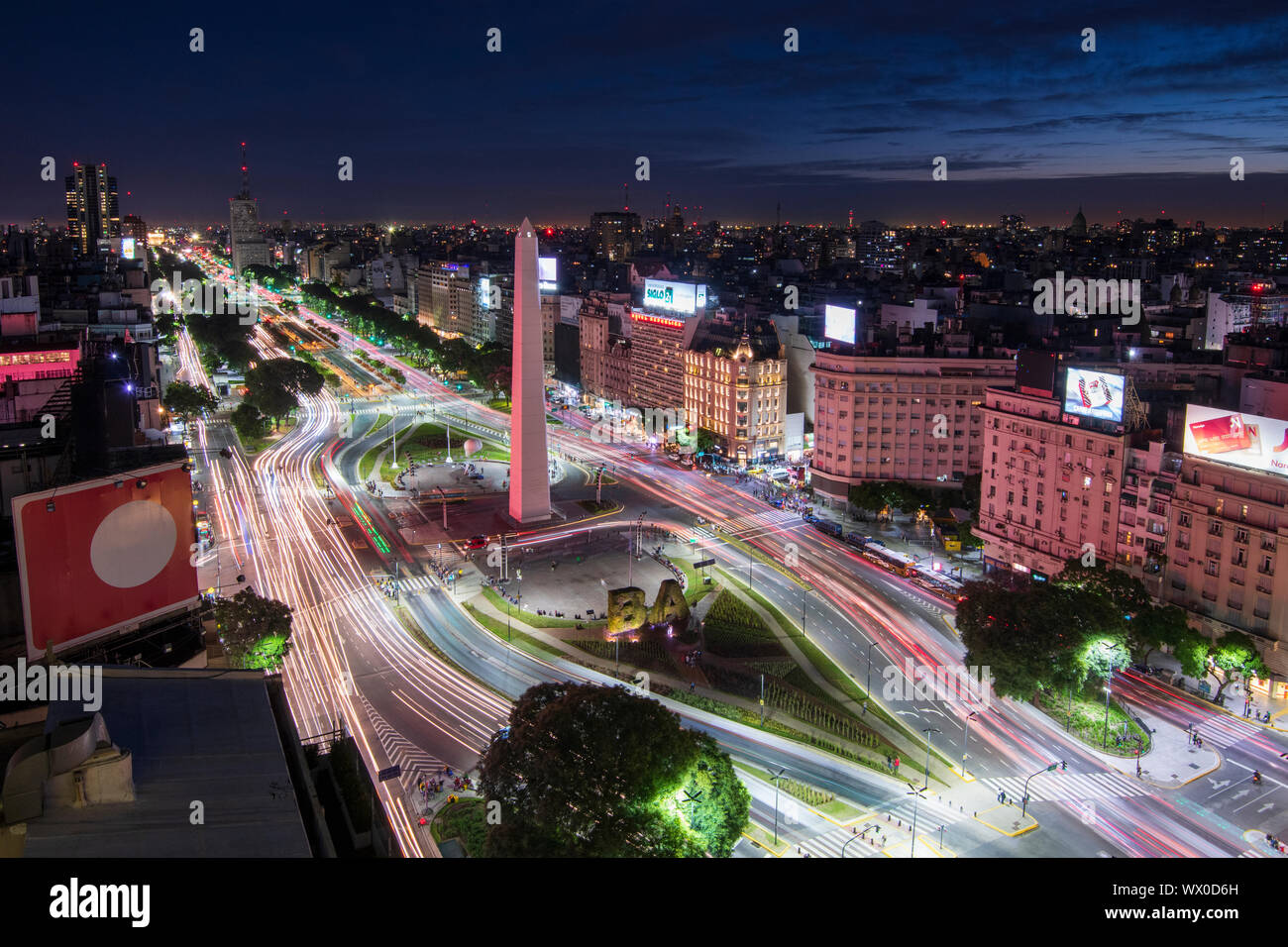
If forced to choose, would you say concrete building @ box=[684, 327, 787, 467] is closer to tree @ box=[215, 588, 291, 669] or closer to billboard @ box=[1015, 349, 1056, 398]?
billboard @ box=[1015, 349, 1056, 398]

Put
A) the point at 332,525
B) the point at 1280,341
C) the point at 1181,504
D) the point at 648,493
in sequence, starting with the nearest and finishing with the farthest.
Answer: the point at 1181,504, the point at 1280,341, the point at 332,525, the point at 648,493

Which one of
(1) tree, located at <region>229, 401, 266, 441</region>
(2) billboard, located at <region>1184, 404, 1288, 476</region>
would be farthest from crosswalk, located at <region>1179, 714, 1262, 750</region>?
(1) tree, located at <region>229, 401, 266, 441</region>

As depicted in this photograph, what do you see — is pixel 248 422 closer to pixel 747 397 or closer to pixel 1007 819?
pixel 747 397

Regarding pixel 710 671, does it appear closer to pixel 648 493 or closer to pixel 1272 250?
pixel 648 493

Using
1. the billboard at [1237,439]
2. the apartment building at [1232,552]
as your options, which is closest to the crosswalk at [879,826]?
the apartment building at [1232,552]

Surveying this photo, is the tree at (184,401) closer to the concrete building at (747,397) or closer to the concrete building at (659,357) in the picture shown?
the concrete building at (659,357)

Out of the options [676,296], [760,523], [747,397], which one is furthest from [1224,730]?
[676,296]
